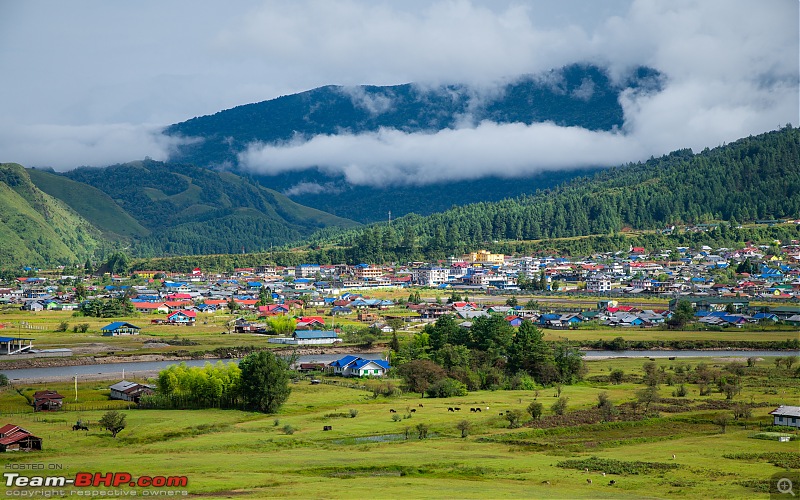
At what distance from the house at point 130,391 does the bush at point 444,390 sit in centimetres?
1501

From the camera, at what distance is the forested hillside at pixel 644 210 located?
561 feet

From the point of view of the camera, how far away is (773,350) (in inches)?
2874

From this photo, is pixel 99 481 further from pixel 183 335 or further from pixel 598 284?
pixel 598 284

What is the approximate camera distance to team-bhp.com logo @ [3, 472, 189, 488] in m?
29.2

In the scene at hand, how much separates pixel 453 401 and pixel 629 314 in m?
48.6

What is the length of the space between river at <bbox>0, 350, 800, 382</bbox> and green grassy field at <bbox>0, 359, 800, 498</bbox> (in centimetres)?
876

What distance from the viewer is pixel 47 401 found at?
153 feet

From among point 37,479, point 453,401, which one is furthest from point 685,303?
point 37,479

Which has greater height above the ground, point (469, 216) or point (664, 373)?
point (469, 216)

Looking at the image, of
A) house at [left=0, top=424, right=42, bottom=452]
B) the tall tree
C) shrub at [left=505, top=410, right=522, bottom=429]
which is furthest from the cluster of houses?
house at [left=0, top=424, right=42, bottom=452]

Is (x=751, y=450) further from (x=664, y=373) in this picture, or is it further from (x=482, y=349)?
(x=482, y=349)

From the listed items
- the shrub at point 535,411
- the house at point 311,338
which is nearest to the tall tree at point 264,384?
the shrub at point 535,411

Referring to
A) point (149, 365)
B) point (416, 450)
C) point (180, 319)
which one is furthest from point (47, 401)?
point (180, 319)

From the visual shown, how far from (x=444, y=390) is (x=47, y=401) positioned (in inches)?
817
